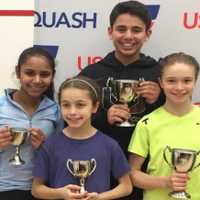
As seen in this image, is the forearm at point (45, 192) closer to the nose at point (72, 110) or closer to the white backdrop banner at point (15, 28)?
the nose at point (72, 110)

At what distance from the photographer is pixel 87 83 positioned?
1.51 meters

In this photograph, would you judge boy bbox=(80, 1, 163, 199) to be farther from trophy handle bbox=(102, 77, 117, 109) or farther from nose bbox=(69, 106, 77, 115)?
nose bbox=(69, 106, 77, 115)

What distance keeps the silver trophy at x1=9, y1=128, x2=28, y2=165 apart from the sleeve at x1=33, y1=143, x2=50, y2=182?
0.09 m

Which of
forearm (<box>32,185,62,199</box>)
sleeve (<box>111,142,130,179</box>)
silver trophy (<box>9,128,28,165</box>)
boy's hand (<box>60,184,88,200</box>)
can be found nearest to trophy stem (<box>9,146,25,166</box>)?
silver trophy (<box>9,128,28,165</box>)

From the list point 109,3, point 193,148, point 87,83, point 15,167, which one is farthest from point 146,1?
point 15,167

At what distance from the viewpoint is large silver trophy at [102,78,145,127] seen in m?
1.61

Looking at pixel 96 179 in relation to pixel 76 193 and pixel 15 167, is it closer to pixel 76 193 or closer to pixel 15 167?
pixel 76 193

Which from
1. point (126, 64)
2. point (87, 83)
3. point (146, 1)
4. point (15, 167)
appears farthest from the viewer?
point (146, 1)

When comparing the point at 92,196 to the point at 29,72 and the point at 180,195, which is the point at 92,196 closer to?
the point at 180,195

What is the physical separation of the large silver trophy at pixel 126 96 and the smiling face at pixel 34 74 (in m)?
0.23

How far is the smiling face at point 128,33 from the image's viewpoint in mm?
1676

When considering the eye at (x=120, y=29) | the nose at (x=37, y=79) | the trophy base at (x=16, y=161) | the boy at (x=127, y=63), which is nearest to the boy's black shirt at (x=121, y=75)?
the boy at (x=127, y=63)

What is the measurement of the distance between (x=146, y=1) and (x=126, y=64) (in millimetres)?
348

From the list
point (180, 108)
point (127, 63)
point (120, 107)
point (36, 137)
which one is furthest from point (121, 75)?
point (36, 137)
